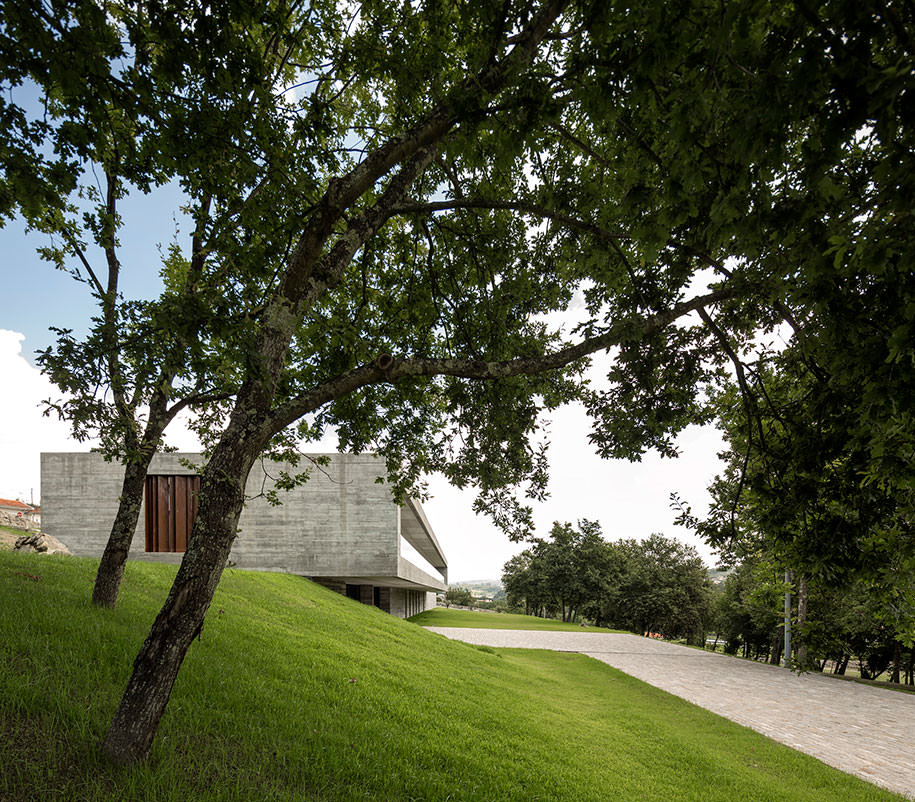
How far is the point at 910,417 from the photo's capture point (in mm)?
2840

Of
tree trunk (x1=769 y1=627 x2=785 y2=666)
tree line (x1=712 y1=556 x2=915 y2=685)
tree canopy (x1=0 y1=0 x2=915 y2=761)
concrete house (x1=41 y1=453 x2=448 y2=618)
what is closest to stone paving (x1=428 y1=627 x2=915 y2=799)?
tree line (x1=712 y1=556 x2=915 y2=685)

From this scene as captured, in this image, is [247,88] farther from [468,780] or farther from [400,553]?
[400,553]

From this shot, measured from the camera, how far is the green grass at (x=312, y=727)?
13.3ft

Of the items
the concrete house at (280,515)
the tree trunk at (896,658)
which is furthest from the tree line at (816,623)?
the concrete house at (280,515)

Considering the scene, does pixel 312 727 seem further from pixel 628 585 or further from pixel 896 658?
pixel 628 585

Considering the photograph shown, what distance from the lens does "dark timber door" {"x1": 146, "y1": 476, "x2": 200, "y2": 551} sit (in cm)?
2189

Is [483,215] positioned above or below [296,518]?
above

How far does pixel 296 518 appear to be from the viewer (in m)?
23.0

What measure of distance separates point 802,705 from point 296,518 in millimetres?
20721

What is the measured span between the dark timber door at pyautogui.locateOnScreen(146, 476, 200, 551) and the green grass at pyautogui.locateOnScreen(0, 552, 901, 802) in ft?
37.1

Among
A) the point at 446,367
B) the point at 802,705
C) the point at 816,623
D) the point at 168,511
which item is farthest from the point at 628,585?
the point at 446,367

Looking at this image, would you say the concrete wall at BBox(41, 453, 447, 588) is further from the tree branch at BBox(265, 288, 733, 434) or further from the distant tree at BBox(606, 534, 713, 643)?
the distant tree at BBox(606, 534, 713, 643)

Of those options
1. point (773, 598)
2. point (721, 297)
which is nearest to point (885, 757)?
point (773, 598)

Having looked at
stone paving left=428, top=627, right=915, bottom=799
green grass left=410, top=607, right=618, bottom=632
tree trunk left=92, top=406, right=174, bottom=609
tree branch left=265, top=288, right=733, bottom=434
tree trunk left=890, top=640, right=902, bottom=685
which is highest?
tree branch left=265, top=288, right=733, bottom=434
